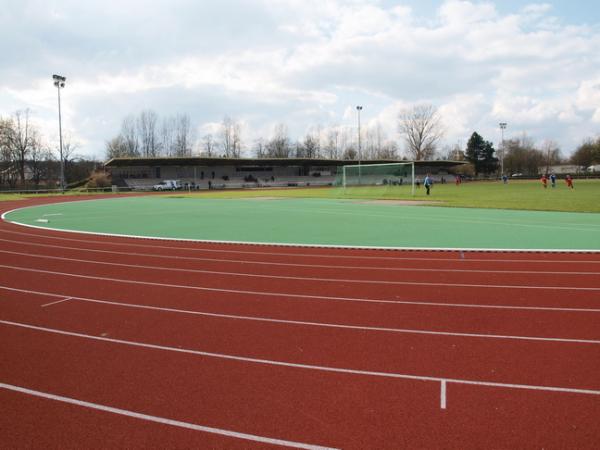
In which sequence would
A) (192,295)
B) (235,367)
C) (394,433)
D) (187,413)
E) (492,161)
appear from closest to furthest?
(394,433) < (187,413) < (235,367) < (192,295) < (492,161)

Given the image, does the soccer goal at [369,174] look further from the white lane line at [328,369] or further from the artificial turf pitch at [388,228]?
the white lane line at [328,369]

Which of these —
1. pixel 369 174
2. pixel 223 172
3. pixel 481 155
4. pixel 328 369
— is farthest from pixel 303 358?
pixel 481 155

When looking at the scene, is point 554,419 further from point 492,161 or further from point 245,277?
point 492,161

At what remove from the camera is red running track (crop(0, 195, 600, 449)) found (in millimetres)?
3600

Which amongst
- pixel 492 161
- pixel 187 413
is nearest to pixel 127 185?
pixel 187 413

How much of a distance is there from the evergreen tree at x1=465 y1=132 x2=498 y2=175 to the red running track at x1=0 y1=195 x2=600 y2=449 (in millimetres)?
106432

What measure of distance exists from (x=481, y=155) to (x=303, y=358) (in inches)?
4464

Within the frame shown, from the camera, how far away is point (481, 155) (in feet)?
357

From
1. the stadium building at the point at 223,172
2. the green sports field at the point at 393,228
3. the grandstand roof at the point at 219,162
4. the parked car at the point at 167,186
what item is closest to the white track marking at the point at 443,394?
the green sports field at the point at 393,228

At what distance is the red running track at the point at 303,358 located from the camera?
3.60m

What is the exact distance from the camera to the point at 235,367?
477cm

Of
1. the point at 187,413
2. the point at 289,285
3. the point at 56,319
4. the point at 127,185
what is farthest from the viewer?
the point at 127,185

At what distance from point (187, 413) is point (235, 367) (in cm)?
95

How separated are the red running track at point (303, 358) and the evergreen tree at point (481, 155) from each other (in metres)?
106
